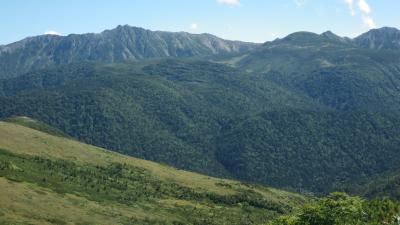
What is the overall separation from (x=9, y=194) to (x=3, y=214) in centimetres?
2742

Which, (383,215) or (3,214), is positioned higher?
(383,215)

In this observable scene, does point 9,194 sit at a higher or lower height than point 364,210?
lower

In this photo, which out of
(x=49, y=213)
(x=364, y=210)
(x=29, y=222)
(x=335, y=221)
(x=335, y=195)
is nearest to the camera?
(x=335, y=221)

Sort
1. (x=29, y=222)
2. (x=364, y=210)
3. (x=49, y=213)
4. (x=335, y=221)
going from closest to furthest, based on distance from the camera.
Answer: (x=335, y=221)
(x=364, y=210)
(x=29, y=222)
(x=49, y=213)

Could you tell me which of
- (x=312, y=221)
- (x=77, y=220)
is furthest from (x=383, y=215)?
(x=77, y=220)

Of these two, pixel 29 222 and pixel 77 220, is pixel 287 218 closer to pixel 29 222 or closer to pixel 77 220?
pixel 29 222

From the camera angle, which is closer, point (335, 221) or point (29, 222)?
point (335, 221)

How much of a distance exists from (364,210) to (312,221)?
11.5 meters

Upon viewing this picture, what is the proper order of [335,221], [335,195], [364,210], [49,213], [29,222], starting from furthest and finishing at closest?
[49,213] → [29,222] → [335,195] → [364,210] → [335,221]

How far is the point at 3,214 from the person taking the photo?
17212cm

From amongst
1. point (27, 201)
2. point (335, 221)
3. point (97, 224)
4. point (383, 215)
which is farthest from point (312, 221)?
point (27, 201)

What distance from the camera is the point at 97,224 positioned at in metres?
197

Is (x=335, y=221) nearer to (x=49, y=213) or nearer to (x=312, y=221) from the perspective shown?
(x=312, y=221)

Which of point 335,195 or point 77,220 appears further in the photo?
point 77,220
